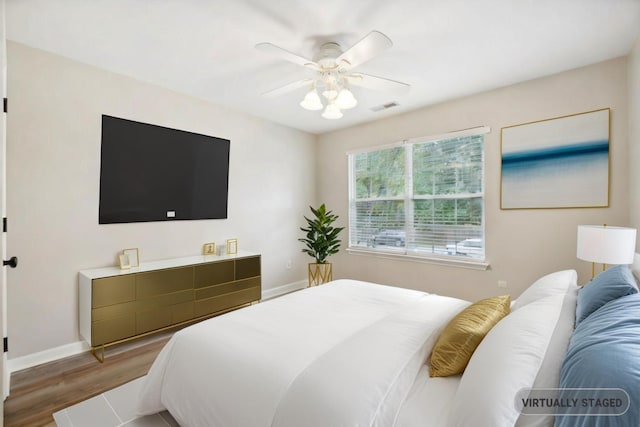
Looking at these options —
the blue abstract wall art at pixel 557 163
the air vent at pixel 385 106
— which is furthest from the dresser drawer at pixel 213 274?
the blue abstract wall art at pixel 557 163

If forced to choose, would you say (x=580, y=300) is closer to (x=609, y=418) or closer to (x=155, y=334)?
(x=609, y=418)

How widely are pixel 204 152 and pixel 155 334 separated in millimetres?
2066

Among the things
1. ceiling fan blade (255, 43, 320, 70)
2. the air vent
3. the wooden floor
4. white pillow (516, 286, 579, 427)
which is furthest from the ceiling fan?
the wooden floor

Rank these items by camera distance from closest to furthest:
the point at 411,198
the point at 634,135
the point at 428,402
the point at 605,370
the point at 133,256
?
the point at 605,370, the point at 428,402, the point at 634,135, the point at 133,256, the point at 411,198

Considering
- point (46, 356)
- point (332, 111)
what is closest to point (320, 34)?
point (332, 111)

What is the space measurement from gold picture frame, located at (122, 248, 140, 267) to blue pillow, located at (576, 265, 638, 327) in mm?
3364

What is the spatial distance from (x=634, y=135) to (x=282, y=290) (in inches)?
166

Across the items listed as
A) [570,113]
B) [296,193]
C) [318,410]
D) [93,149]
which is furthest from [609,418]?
[296,193]

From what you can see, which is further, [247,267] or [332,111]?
[247,267]

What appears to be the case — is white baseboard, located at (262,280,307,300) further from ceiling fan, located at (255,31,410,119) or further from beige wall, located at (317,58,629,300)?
ceiling fan, located at (255,31,410,119)

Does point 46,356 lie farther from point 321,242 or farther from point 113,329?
point 321,242

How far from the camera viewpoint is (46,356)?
251cm

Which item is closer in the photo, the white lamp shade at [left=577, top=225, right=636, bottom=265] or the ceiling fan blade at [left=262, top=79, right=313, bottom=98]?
the white lamp shade at [left=577, top=225, right=636, bottom=265]

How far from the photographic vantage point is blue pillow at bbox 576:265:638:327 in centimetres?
122
